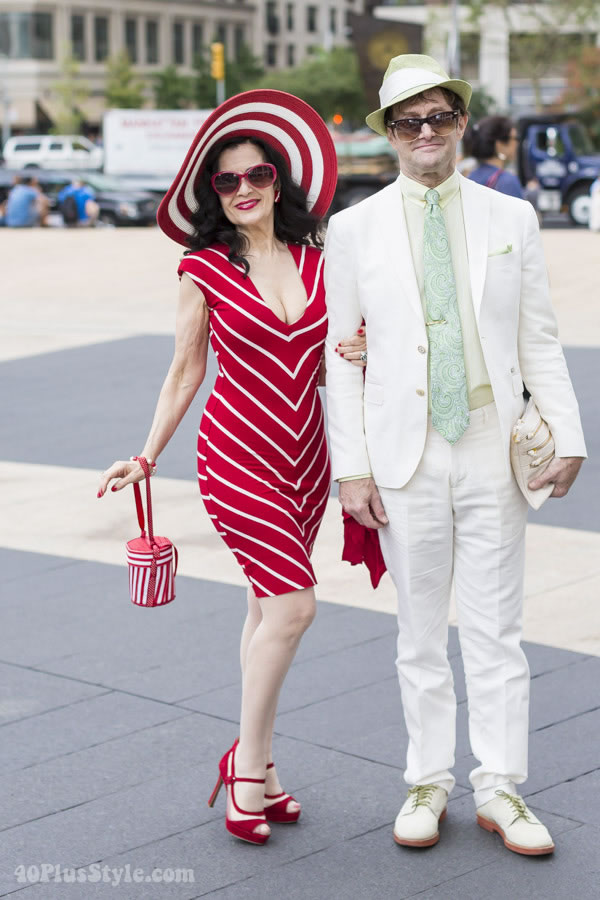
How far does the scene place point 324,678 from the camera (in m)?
4.86

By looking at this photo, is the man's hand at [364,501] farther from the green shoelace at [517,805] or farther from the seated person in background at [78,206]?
the seated person in background at [78,206]

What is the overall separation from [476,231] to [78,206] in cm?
2762

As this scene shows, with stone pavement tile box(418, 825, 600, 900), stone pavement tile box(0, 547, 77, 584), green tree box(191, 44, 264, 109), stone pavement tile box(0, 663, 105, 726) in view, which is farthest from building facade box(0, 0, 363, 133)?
stone pavement tile box(418, 825, 600, 900)

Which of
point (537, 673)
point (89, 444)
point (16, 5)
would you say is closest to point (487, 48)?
point (16, 5)

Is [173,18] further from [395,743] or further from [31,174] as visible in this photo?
[395,743]

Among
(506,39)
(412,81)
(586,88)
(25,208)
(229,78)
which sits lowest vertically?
(25,208)

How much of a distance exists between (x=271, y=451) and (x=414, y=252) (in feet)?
Result: 2.07

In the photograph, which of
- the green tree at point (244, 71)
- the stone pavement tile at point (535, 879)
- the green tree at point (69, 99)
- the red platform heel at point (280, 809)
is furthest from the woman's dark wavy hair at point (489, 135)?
the green tree at point (244, 71)

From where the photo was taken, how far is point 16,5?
253 feet

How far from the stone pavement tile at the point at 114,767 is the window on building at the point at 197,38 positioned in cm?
8626

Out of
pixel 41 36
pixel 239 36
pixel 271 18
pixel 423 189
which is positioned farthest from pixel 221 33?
pixel 423 189

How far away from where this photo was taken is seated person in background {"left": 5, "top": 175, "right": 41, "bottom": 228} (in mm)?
29375

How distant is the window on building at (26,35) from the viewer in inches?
3044

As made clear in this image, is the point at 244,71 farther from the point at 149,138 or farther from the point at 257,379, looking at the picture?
the point at 257,379
